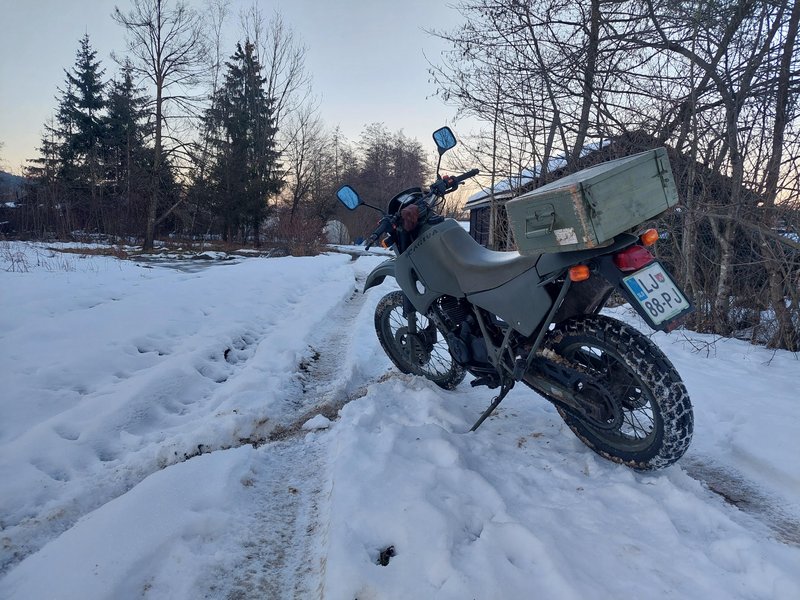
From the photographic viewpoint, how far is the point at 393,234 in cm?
316

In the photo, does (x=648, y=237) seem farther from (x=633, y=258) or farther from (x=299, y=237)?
(x=299, y=237)

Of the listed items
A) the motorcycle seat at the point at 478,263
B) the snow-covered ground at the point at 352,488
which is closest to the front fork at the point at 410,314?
the snow-covered ground at the point at 352,488

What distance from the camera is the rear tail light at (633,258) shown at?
72.8 inches

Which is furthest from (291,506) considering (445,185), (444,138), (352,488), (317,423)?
(444,138)

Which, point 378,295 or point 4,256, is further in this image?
point 4,256

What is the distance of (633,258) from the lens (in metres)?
1.86

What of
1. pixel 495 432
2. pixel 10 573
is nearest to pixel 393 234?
pixel 495 432

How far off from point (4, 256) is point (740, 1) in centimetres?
1215

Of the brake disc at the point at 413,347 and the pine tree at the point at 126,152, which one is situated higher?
the pine tree at the point at 126,152

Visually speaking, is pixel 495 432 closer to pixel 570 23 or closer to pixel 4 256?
pixel 570 23

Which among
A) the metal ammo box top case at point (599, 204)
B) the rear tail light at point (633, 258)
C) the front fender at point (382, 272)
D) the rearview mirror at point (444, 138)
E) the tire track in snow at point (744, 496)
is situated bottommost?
the tire track in snow at point (744, 496)

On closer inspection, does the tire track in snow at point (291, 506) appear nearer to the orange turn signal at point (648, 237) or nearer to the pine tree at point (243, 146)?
the orange turn signal at point (648, 237)

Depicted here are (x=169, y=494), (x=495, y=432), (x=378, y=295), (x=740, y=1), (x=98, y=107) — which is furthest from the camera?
(x=98, y=107)

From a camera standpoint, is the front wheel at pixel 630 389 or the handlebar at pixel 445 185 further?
the handlebar at pixel 445 185
